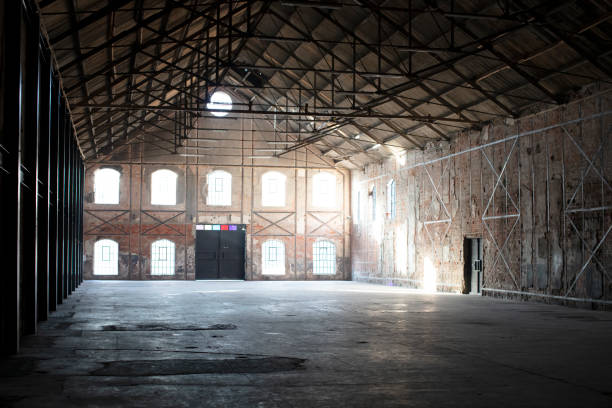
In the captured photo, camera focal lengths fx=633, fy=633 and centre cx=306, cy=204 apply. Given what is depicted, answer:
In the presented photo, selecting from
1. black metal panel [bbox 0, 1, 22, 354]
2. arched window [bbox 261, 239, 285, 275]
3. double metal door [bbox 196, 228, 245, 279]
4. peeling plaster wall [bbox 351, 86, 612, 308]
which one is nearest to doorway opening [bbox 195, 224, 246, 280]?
double metal door [bbox 196, 228, 245, 279]

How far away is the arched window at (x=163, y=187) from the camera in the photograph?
33.8 meters

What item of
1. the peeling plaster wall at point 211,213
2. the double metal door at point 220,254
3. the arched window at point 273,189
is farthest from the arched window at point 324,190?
the double metal door at point 220,254

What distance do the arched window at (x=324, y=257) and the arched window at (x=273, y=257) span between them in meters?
1.83

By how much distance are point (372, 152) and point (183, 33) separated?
1260cm

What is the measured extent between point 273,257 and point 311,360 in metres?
27.0

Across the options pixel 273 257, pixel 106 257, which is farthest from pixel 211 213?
pixel 106 257

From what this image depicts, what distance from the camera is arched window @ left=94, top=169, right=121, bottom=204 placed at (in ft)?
109

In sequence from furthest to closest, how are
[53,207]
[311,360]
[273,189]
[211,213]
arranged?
[273,189] < [211,213] < [53,207] < [311,360]

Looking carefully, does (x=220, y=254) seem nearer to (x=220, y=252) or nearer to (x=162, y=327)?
(x=220, y=252)

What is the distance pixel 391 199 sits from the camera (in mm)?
30828

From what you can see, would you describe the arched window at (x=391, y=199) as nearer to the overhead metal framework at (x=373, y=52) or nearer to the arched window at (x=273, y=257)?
the overhead metal framework at (x=373, y=52)

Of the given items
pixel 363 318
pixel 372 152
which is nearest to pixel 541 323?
pixel 363 318

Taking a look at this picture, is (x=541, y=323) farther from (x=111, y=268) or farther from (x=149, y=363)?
(x=111, y=268)

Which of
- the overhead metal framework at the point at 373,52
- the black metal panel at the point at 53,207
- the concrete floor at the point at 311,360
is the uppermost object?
the overhead metal framework at the point at 373,52
